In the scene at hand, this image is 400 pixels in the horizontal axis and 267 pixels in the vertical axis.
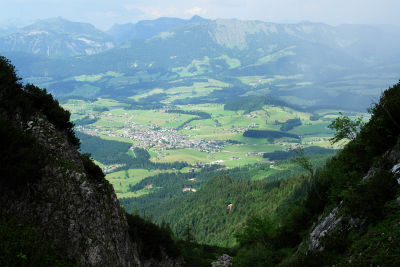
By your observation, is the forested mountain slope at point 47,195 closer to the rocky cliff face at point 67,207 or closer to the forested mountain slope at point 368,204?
the rocky cliff face at point 67,207

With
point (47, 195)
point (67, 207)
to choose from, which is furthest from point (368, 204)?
point (47, 195)

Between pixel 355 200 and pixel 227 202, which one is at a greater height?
pixel 355 200

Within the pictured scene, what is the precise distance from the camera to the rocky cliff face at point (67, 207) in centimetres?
1953

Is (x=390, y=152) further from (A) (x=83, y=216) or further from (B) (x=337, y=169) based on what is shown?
(A) (x=83, y=216)

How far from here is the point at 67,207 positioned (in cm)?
2147

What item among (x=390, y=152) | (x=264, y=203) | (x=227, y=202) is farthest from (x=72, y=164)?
(x=227, y=202)

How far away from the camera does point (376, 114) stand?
2641 cm

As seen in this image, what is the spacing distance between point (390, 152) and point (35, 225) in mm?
27371

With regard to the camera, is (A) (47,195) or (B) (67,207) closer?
(A) (47,195)

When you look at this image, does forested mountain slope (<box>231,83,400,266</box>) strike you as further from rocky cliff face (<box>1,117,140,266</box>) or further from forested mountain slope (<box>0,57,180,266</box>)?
forested mountain slope (<box>0,57,180,266</box>)

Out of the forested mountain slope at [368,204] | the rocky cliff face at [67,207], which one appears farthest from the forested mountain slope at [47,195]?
the forested mountain slope at [368,204]

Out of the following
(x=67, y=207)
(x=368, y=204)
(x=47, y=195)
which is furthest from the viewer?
(x=67, y=207)

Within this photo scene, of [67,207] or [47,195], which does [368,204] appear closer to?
[67,207]

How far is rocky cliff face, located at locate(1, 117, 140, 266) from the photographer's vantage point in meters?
19.5
